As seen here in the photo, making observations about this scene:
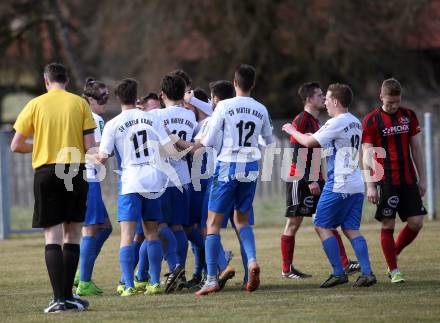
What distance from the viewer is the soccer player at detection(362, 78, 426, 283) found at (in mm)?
10258

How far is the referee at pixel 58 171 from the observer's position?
8586 millimetres

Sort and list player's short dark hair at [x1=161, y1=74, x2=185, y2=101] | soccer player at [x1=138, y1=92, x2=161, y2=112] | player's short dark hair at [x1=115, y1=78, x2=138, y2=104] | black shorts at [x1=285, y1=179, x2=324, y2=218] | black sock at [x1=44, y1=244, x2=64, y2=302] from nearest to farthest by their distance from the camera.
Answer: black sock at [x1=44, y1=244, x2=64, y2=302], player's short dark hair at [x1=115, y1=78, x2=138, y2=104], player's short dark hair at [x1=161, y1=74, x2=185, y2=101], soccer player at [x1=138, y1=92, x2=161, y2=112], black shorts at [x1=285, y1=179, x2=324, y2=218]

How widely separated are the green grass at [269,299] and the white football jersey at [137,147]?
1133 millimetres

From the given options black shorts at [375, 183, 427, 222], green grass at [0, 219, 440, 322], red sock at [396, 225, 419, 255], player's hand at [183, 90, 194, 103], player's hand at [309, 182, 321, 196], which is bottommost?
green grass at [0, 219, 440, 322]

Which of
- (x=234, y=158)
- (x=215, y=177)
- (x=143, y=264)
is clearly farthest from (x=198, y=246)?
(x=234, y=158)

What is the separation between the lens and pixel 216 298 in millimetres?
9297

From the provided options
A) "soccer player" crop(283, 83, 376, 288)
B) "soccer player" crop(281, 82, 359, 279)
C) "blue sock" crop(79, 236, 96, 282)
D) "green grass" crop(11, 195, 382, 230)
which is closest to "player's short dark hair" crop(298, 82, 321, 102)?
"soccer player" crop(281, 82, 359, 279)

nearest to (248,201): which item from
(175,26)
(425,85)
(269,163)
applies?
(269,163)

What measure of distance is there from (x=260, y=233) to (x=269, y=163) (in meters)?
2.00

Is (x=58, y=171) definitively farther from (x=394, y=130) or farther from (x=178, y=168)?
(x=394, y=130)

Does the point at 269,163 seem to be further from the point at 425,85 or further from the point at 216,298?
the point at 425,85

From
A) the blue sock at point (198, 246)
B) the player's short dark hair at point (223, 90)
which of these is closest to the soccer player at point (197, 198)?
the blue sock at point (198, 246)

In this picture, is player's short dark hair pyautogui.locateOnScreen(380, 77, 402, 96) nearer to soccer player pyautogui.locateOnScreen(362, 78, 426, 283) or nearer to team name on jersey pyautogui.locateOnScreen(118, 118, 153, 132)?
soccer player pyautogui.locateOnScreen(362, 78, 426, 283)

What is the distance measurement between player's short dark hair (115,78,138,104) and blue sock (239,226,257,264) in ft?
5.66
